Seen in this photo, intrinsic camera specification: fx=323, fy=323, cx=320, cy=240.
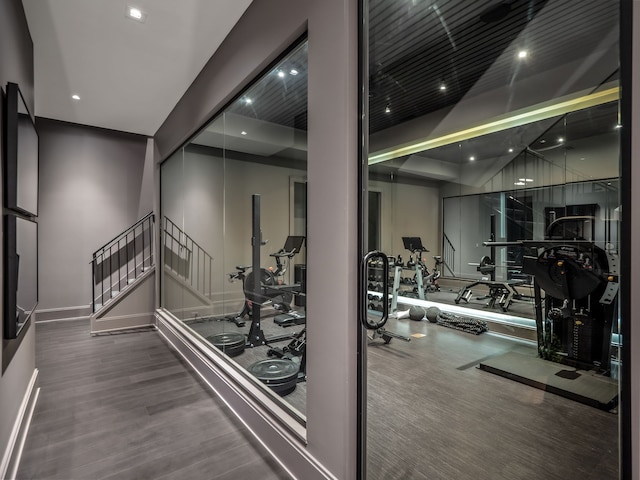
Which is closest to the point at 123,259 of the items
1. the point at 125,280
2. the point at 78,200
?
the point at 125,280

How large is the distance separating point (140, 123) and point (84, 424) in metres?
4.48

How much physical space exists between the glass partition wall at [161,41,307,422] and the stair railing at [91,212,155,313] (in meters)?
2.32

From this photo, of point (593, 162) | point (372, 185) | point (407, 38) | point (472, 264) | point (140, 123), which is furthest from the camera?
point (140, 123)

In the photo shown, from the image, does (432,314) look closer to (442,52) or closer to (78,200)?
(442,52)

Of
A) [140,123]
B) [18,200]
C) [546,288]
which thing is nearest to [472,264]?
[546,288]

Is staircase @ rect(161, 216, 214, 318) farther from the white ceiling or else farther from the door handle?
the door handle

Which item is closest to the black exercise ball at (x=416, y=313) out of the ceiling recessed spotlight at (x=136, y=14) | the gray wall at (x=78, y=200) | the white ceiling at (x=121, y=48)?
the white ceiling at (x=121, y=48)

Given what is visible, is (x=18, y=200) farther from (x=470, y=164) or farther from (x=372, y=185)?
(x=470, y=164)

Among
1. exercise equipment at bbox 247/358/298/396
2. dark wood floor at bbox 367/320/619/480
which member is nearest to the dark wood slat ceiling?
dark wood floor at bbox 367/320/619/480

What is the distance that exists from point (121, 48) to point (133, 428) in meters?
3.38

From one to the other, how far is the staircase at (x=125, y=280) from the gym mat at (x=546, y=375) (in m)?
→ 5.11

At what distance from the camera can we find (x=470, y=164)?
2.62 m

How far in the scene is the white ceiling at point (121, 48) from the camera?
2.58 meters

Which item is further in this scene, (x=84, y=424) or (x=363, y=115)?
(x=84, y=424)
